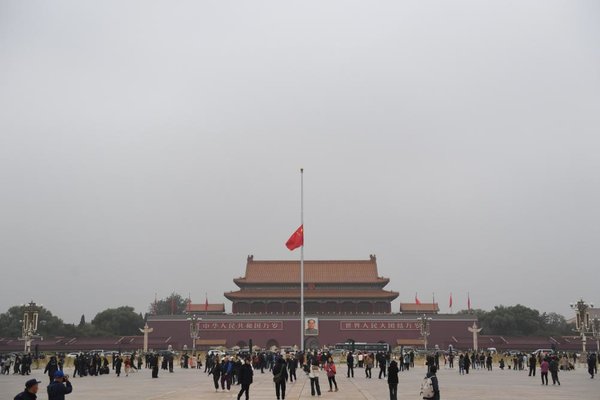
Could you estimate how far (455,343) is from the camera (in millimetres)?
57969

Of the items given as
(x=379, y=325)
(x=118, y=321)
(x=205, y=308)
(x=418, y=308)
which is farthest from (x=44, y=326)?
(x=418, y=308)

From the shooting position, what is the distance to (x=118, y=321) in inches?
2778

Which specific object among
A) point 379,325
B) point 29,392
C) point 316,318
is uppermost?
point 316,318

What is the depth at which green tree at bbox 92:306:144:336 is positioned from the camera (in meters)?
70.1

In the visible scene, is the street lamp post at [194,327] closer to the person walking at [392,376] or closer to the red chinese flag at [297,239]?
the red chinese flag at [297,239]

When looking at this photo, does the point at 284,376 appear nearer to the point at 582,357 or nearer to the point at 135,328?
the point at 582,357

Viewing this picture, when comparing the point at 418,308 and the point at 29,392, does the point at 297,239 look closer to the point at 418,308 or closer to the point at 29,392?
the point at 29,392

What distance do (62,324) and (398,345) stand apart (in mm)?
36022

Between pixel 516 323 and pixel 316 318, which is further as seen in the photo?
pixel 516 323

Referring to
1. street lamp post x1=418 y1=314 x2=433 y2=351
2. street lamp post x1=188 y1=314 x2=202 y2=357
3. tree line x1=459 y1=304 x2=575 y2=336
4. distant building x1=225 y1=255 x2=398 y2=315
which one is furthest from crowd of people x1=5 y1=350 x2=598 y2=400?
tree line x1=459 y1=304 x2=575 y2=336

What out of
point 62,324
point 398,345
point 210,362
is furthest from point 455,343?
point 62,324

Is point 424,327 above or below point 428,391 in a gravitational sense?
above

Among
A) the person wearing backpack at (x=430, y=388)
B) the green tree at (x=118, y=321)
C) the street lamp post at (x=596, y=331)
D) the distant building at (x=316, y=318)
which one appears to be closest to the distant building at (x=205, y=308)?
the distant building at (x=316, y=318)

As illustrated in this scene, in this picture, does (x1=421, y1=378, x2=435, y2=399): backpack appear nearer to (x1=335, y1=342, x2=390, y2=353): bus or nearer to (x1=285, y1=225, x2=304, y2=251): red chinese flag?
(x1=285, y1=225, x2=304, y2=251): red chinese flag
